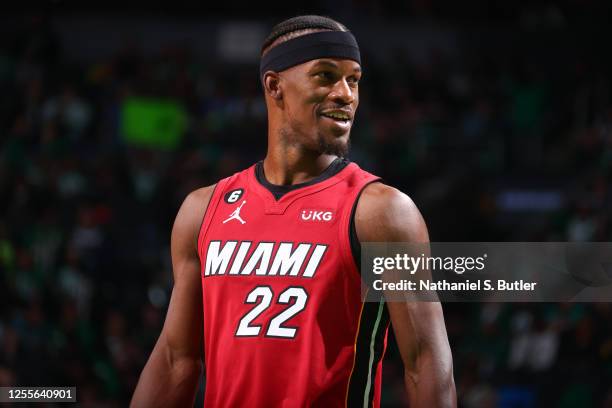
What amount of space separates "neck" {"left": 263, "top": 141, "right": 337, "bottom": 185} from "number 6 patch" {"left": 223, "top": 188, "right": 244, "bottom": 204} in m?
0.12

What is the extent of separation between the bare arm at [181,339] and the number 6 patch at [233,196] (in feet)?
0.29

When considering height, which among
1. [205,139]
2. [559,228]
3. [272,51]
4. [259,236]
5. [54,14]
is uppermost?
[54,14]

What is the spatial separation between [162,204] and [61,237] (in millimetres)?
1287

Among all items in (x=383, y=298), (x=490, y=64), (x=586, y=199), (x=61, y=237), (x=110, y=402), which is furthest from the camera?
(x=490, y=64)

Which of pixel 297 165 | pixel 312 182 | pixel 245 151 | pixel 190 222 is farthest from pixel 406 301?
pixel 245 151

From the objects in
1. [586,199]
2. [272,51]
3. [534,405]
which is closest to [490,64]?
[586,199]

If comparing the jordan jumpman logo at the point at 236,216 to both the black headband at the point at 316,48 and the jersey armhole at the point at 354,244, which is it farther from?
the black headband at the point at 316,48

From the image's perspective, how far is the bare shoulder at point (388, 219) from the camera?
3346 mm

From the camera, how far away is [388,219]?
11.0 ft

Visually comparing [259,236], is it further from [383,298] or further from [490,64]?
[490,64]

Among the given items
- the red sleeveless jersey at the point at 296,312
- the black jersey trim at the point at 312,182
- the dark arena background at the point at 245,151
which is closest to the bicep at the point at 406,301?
the red sleeveless jersey at the point at 296,312

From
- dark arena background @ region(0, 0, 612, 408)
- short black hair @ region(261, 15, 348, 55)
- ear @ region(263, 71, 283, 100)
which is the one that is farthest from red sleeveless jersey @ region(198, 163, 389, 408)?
Result: dark arena background @ region(0, 0, 612, 408)

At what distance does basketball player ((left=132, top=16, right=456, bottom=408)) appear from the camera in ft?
11.1

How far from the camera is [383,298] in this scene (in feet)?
11.3
